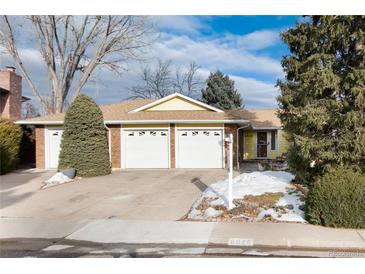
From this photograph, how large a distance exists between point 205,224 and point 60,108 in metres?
21.6

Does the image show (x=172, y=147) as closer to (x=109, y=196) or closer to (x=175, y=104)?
(x=175, y=104)

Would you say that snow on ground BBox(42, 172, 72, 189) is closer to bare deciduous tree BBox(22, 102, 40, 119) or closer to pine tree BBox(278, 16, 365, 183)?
pine tree BBox(278, 16, 365, 183)

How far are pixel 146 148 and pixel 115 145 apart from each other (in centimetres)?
169

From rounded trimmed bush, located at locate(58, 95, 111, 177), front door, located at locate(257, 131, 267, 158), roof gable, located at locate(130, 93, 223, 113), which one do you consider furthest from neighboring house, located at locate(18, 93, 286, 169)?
front door, located at locate(257, 131, 267, 158)

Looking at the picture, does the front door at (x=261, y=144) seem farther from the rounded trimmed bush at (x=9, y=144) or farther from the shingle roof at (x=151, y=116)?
the rounded trimmed bush at (x=9, y=144)

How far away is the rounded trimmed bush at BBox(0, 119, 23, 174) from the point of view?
1537cm

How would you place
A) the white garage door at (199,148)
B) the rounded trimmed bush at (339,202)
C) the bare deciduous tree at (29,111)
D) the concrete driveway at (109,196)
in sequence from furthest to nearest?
the bare deciduous tree at (29,111), the white garage door at (199,148), the concrete driveway at (109,196), the rounded trimmed bush at (339,202)

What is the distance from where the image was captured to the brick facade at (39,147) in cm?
1764

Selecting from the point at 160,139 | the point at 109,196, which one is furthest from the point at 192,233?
the point at 160,139

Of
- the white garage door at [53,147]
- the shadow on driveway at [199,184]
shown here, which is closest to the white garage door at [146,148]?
the white garage door at [53,147]

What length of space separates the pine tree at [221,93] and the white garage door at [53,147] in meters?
18.1

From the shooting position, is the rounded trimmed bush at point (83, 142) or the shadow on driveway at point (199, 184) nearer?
the shadow on driveway at point (199, 184)

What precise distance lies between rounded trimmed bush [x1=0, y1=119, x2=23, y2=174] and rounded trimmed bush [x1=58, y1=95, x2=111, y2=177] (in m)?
3.18
